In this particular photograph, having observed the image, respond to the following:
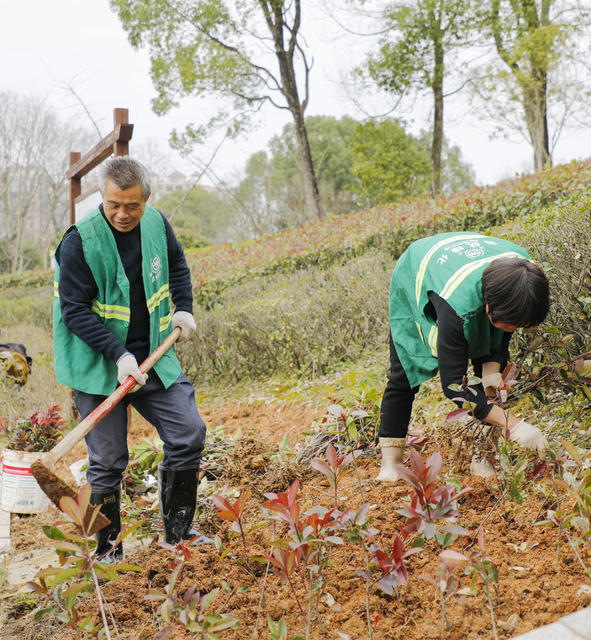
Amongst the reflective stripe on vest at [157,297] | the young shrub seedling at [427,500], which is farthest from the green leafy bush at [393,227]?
the young shrub seedling at [427,500]

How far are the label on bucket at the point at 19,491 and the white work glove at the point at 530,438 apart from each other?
294cm

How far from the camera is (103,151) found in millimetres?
4773

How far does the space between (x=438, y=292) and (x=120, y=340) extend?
1.37 metres

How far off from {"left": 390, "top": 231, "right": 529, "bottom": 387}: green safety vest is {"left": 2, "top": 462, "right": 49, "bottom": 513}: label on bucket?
2528mm

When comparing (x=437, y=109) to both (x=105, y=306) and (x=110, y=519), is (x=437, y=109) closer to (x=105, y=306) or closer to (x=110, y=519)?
(x=105, y=306)

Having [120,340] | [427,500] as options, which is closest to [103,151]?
[120,340]

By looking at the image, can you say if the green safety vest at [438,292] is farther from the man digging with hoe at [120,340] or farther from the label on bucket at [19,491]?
the label on bucket at [19,491]

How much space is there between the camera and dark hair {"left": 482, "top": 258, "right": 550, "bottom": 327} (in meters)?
1.88

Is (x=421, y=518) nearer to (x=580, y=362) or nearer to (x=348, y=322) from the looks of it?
(x=580, y=362)

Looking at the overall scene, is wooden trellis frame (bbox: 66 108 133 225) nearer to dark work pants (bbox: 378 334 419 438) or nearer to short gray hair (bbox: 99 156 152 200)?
short gray hair (bbox: 99 156 152 200)

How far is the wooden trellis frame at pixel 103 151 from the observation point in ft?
14.4

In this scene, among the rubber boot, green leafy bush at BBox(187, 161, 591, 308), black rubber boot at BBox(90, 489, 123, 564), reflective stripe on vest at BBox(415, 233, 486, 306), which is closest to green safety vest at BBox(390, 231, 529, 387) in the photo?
reflective stripe on vest at BBox(415, 233, 486, 306)

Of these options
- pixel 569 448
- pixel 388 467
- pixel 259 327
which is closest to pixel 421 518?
pixel 569 448

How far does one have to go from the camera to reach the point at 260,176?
3397 cm
